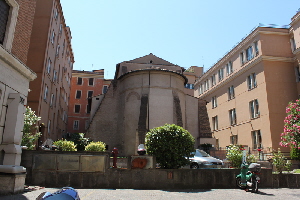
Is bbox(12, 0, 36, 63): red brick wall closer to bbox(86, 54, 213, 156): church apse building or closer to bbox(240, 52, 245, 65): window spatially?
bbox(86, 54, 213, 156): church apse building

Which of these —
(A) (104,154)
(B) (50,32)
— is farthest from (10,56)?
(B) (50,32)

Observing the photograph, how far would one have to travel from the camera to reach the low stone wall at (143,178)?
10.9 meters

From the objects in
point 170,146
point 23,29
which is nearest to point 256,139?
point 170,146

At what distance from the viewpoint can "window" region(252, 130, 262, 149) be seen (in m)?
25.1

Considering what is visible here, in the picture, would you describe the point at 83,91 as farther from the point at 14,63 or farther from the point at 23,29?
the point at 14,63

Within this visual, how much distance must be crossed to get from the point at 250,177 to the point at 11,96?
34.4 ft

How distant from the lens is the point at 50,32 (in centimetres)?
2397

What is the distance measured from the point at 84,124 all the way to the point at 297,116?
3844cm

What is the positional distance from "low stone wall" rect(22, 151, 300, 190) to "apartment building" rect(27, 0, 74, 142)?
39.0ft

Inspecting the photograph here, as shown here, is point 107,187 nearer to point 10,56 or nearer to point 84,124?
point 10,56

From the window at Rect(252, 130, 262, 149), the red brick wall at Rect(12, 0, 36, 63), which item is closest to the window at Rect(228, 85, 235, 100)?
the window at Rect(252, 130, 262, 149)

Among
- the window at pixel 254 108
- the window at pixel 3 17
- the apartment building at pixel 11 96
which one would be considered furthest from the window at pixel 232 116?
the window at pixel 3 17

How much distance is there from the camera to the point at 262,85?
24969 mm

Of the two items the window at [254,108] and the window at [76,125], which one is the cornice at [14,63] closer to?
the window at [254,108]
